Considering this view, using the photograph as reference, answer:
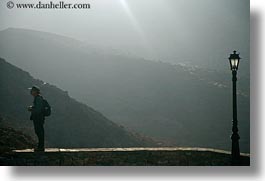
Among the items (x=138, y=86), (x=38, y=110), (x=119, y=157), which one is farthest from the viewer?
(x=138, y=86)

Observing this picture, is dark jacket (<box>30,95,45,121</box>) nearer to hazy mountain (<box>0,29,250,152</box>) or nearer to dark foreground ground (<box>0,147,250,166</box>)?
dark foreground ground (<box>0,147,250,166</box>)

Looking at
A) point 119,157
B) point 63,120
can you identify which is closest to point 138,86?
point 63,120

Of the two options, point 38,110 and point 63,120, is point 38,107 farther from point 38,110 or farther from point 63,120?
point 63,120

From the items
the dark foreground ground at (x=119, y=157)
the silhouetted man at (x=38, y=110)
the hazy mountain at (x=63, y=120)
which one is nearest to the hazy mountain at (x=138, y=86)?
the hazy mountain at (x=63, y=120)

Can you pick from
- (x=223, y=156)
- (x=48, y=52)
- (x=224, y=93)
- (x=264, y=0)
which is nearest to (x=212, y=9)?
(x=264, y=0)

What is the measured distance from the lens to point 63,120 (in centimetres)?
2769

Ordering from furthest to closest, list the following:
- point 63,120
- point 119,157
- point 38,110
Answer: point 63,120
point 119,157
point 38,110

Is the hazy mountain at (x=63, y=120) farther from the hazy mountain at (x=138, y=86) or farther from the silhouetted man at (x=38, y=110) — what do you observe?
the silhouetted man at (x=38, y=110)

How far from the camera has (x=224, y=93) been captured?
1487 inches

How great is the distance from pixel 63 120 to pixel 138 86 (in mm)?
17329

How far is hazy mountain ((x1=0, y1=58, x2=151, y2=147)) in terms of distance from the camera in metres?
24.9

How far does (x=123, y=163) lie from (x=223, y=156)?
7.33ft

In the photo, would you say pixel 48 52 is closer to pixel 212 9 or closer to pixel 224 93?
pixel 224 93

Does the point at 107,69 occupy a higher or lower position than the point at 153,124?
higher
